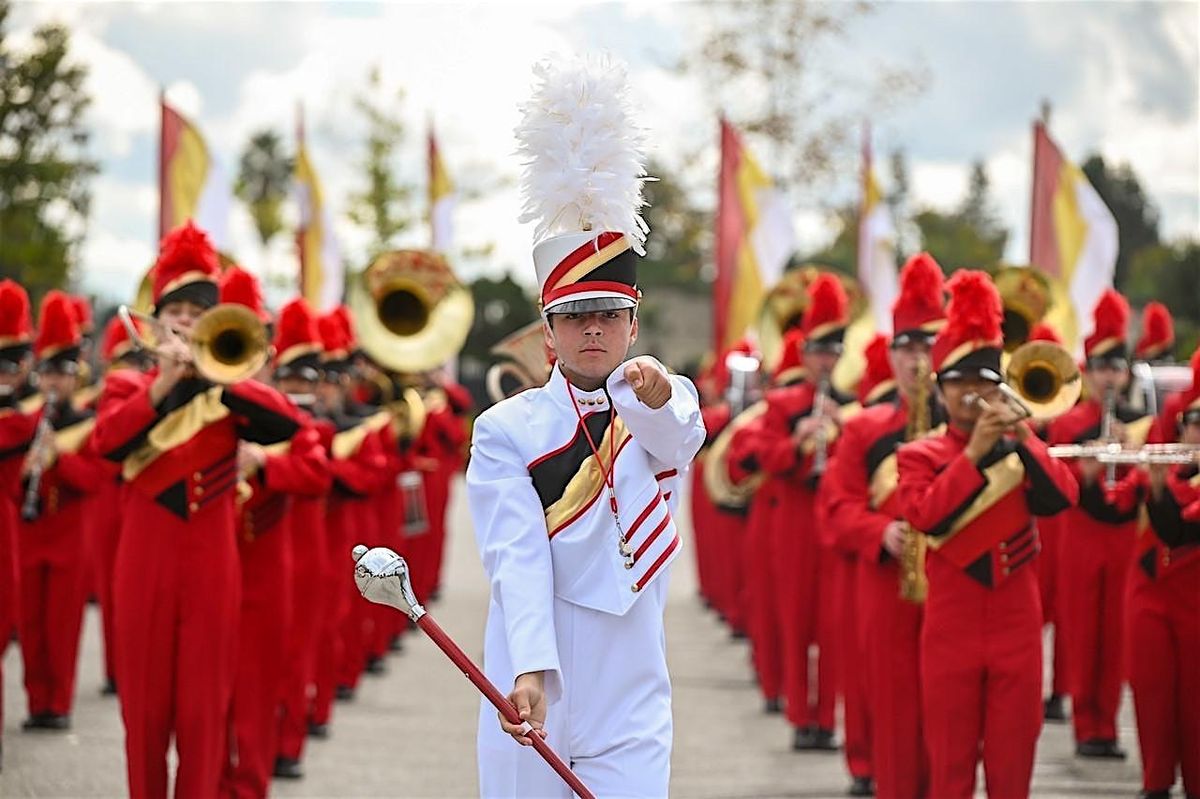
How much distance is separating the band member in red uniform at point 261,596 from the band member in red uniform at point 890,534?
2.51 meters

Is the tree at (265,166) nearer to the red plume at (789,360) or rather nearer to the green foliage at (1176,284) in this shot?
the green foliage at (1176,284)

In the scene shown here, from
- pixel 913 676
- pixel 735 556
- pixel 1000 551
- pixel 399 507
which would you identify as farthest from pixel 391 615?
pixel 1000 551

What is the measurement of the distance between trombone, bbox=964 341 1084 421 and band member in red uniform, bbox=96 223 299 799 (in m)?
2.97

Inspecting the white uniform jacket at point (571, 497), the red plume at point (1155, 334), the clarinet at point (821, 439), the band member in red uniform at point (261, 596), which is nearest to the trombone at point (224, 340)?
the band member in red uniform at point (261, 596)

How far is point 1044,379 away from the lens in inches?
322

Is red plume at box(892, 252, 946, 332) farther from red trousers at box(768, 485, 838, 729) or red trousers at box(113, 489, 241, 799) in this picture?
red trousers at box(113, 489, 241, 799)

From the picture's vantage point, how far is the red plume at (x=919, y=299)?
29.3 feet

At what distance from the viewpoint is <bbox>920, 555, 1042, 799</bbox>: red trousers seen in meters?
7.43

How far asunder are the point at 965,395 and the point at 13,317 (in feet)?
19.1

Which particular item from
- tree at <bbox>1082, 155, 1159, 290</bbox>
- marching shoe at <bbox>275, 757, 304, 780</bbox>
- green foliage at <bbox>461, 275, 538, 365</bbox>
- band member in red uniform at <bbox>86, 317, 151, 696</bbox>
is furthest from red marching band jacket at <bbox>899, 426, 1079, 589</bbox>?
tree at <bbox>1082, 155, 1159, 290</bbox>

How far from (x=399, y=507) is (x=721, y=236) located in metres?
5.65

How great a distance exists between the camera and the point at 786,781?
10.5 meters

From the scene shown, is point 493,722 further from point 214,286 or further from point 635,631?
point 214,286

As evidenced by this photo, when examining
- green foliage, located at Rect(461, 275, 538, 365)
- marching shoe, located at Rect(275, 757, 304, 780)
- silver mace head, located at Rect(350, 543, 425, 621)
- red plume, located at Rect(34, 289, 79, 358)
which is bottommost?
marching shoe, located at Rect(275, 757, 304, 780)
